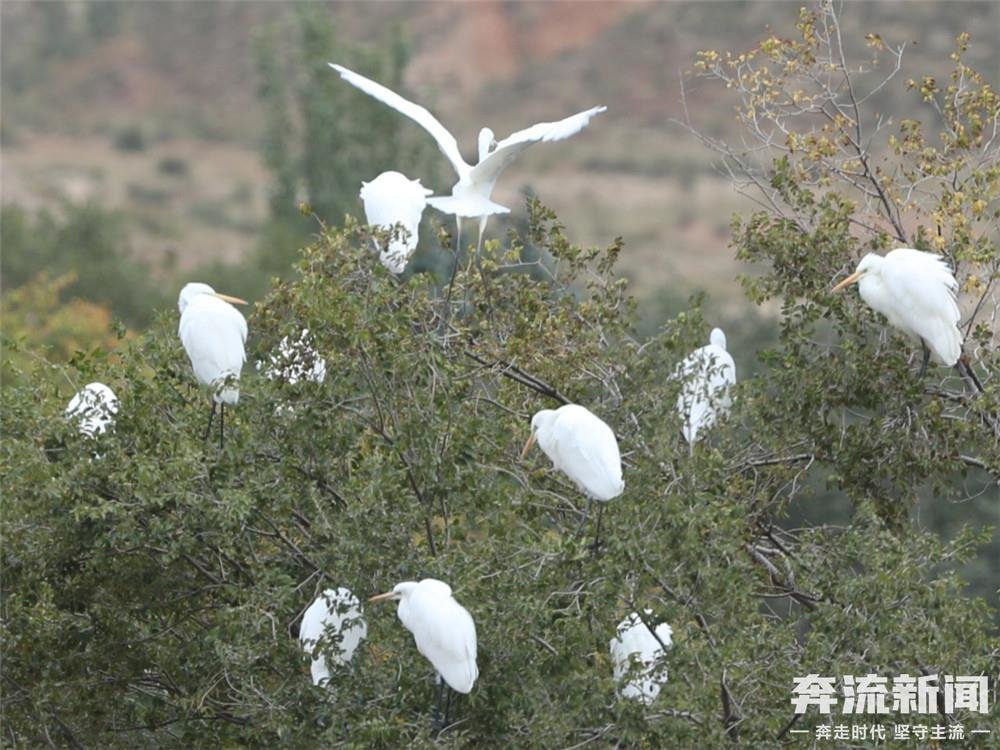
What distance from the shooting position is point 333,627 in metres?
5.47

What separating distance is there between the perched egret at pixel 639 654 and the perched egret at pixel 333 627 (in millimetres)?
816

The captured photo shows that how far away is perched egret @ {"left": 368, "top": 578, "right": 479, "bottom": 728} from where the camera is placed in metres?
5.12

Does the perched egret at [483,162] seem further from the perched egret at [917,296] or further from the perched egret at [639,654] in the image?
the perched egret at [639,654]

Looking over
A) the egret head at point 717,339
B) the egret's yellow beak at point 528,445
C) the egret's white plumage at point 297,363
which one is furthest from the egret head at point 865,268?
the egret's white plumage at point 297,363

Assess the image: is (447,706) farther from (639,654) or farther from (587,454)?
(587,454)

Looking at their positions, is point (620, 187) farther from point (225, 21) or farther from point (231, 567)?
point (231, 567)

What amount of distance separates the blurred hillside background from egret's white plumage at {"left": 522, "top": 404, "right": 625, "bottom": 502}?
1540 cm

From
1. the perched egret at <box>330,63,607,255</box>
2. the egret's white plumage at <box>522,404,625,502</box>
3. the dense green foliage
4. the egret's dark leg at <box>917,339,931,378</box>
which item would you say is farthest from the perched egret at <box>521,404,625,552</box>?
the egret's dark leg at <box>917,339,931,378</box>

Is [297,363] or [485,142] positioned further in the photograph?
[485,142]

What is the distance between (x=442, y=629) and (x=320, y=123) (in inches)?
1123

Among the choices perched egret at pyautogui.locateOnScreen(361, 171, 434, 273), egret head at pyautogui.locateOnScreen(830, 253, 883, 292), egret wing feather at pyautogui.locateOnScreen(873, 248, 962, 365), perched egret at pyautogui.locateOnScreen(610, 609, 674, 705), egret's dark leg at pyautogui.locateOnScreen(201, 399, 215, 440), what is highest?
perched egret at pyautogui.locateOnScreen(361, 171, 434, 273)

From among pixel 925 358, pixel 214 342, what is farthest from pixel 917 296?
pixel 214 342

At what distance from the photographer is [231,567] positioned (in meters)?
6.18

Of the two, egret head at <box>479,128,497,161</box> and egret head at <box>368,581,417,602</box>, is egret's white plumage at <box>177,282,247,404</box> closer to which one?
egret head at <box>368,581,417,602</box>
